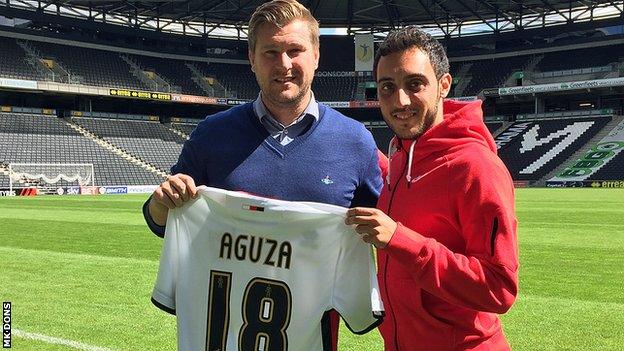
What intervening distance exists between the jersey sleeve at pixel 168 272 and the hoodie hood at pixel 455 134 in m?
1.13

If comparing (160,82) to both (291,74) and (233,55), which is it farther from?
(291,74)

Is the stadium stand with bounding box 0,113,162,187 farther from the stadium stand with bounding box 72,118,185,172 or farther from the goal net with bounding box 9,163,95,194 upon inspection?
the stadium stand with bounding box 72,118,185,172

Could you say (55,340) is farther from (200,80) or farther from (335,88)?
(335,88)

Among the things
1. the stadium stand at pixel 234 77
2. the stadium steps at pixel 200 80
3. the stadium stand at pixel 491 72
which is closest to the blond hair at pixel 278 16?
the stadium steps at pixel 200 80

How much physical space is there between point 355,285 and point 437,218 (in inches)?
20.7

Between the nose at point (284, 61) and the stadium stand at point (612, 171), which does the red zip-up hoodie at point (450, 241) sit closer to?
the nose at point (284, 61)

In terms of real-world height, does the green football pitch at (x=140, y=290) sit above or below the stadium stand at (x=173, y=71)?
below

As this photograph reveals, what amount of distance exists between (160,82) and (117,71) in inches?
147

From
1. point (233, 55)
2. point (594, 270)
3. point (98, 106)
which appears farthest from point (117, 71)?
point (594, 270)

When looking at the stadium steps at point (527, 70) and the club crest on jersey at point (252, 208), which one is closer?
the club crest on jersey at point (252, 208)

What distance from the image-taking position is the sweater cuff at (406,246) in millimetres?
1896

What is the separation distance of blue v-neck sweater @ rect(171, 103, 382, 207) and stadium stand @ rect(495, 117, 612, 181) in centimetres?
4130

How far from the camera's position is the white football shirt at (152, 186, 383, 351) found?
243 centimetres

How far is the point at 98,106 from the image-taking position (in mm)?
47938
